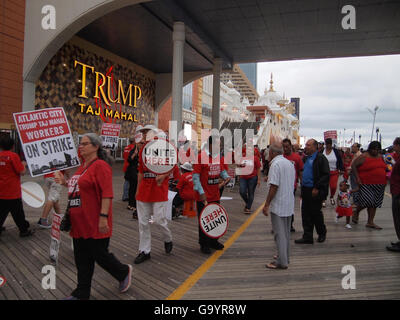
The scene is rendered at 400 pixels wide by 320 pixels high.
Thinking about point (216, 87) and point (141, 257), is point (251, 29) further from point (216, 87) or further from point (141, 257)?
point (141, 257)

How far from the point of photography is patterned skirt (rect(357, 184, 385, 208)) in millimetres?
6629

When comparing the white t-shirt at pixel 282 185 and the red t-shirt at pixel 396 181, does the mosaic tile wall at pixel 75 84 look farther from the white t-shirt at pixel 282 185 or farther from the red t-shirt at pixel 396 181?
the red t-shirt at pixel 396 181

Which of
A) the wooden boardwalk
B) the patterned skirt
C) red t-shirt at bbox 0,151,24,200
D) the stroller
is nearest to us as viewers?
the wooden boardwalk

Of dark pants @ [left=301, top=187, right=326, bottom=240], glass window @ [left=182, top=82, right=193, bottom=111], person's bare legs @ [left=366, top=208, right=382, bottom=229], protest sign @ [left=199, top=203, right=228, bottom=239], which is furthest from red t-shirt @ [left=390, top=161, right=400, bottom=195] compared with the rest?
glass window @ [left=182, top=82, right=193, bottom=111]

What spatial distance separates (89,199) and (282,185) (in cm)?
254

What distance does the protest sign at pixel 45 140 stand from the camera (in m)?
3.77

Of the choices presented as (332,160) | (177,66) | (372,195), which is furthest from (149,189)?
(177,66)

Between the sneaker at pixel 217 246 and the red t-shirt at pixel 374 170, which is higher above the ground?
the red t-shirt at pixel 374 170

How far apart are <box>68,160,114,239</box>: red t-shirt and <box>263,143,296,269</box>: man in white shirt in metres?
2.20

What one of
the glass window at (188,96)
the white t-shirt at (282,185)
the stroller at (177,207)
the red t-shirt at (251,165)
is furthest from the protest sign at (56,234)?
the glass window at (188,96)

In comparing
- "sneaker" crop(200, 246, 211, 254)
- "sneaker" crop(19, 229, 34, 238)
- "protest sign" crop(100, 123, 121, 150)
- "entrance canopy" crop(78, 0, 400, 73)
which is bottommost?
"sneaker" crop(200, 246, 211, 254)

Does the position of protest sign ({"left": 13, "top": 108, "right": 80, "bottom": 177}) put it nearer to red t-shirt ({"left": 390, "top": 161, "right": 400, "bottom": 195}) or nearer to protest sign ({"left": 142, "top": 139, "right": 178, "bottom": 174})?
protest sign ({"left": 142, "top": 139, "right": 178, "bottom": 174})

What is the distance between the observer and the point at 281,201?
423 cm

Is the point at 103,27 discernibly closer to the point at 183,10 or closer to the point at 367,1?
the point at 183,10
